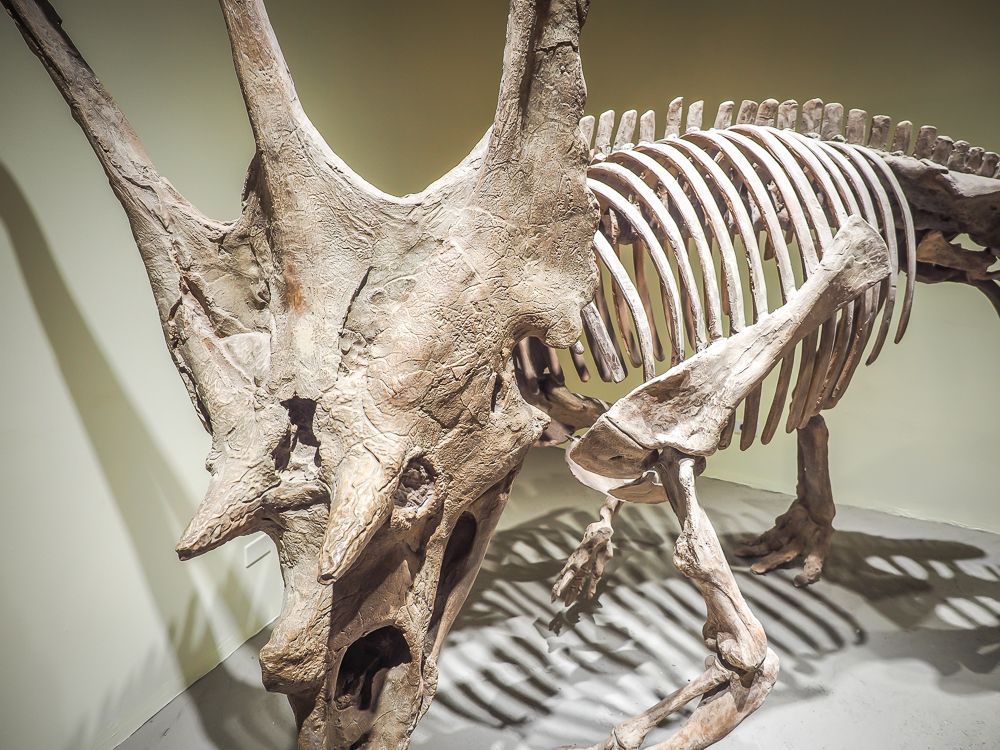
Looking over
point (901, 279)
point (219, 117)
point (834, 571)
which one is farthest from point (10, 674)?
point (901, 279)

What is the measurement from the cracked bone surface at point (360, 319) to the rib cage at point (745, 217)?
0.54m

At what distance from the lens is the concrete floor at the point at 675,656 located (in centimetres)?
198

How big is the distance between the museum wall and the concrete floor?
28 cm

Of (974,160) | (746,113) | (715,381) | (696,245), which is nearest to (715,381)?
(715,381)

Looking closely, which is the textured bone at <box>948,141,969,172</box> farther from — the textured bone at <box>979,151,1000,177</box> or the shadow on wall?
the shadow on wall

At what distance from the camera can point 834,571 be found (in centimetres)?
285

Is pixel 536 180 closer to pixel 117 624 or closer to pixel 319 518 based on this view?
pixel 319 518

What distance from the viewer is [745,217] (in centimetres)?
201

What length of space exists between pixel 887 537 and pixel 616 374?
1.95 metres

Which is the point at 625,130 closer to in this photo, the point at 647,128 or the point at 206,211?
the point at 647,128

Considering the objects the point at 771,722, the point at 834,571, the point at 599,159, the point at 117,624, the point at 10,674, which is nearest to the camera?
the point at 10,674

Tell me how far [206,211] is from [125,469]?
766 mm

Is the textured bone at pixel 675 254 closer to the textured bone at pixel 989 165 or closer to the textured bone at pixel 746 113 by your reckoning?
the textured bone at pixel 746 113

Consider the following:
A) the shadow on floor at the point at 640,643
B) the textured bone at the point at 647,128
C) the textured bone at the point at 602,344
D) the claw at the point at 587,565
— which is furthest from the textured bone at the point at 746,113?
the shadow on floor at the point at 640,643
